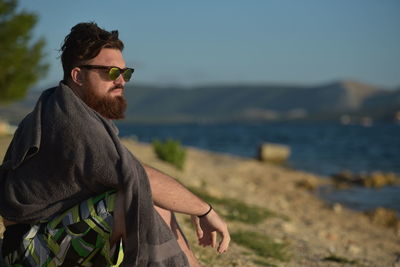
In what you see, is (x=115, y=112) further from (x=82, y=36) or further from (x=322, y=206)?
(x=322, y=206)

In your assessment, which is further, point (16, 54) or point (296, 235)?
point (16, 54)

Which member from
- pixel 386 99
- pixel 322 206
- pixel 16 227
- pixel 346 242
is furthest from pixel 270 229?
pixel 386 99

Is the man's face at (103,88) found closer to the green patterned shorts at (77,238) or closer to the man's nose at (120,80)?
the man's nose at (120,80)

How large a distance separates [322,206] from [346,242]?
477cm

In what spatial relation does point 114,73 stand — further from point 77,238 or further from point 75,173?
point 77,238

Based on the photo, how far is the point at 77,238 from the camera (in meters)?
2.59

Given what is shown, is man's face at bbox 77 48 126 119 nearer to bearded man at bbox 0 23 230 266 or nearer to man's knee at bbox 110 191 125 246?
bearded man at bbox 0 23 230 266

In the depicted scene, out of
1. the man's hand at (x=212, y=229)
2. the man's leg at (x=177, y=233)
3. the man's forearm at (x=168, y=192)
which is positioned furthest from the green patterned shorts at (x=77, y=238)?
the man's hand at (x=212, y=229)

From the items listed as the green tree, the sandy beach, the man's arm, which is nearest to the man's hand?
the man's arm

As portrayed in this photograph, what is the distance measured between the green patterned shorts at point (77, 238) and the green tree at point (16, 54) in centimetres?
1763

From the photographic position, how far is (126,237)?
2.54m

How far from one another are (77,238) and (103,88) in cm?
75

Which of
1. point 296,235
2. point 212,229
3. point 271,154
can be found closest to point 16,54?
point 271,154

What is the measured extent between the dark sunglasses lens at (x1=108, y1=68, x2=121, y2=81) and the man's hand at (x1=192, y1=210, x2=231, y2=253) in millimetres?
845
